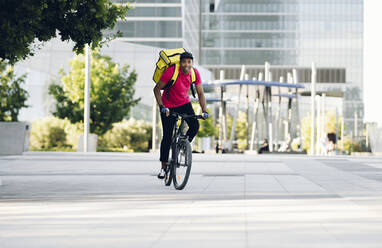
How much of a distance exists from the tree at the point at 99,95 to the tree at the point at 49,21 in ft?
76.5

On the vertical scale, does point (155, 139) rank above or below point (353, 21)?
below

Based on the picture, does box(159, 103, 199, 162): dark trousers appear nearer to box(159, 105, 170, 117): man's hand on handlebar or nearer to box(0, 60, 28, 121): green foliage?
box(159, 105, 170, 117): man's hand on handlebar

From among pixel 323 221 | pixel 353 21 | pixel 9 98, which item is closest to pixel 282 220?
pixel 323 221

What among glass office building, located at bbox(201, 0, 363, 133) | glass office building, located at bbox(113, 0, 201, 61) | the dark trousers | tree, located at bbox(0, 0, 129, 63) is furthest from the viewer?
glass office building, located at bbox(201, 0, 363, 133)

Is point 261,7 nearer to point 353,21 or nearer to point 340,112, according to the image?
point 353,21

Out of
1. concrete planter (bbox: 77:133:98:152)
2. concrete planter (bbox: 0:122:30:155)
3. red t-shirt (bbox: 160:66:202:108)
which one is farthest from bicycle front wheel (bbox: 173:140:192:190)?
concrete planter (bbox: 77:133:98:152)

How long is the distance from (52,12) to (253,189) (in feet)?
13.2

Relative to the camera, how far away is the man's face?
25.9 feet

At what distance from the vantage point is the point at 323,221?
488 centimetres

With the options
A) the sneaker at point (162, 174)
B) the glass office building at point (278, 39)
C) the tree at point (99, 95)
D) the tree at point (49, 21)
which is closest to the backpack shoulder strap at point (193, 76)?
the sneaker at point (162, 174)

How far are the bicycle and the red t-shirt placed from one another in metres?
0.20

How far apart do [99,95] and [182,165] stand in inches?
1003

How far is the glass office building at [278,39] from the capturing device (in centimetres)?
10969

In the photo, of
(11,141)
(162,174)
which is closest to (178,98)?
(162,174)
